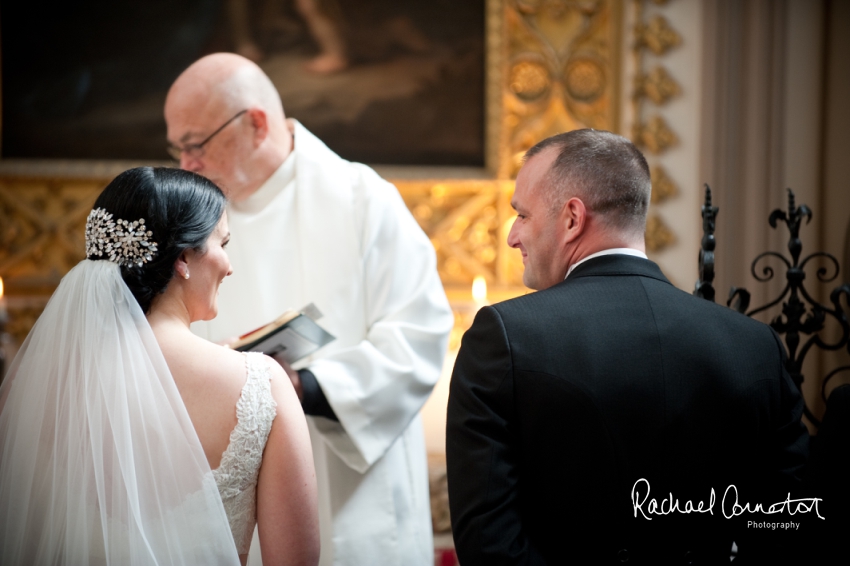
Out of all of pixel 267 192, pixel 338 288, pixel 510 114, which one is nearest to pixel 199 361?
pixel 338 288

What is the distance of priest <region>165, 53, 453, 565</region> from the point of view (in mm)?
2562

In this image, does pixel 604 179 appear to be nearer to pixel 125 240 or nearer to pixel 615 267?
pixel 615 267

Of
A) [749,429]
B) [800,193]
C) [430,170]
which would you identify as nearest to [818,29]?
[800,193]

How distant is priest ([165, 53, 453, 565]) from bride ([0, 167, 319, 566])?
32.3 inches

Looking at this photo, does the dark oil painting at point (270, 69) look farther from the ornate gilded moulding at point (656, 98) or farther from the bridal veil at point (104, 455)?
the bridal veil at point (104, 455)

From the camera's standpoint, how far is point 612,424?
5.22 ft

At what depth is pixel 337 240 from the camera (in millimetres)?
2764

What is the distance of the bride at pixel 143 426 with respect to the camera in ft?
5.26

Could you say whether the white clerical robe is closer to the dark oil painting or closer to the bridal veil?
the bridal veil

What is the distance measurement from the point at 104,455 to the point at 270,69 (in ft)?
11.5

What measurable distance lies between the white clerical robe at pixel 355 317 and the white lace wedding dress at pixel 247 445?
81 centimetres

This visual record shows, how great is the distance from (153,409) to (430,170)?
3405mm

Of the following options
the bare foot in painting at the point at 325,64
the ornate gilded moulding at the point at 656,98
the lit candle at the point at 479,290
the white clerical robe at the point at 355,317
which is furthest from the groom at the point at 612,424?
the bare foot in painting at the point at 325,64

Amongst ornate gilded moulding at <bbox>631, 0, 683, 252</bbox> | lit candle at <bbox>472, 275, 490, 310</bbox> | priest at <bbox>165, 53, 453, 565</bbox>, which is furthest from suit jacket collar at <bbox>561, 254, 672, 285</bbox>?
ornate gilded moulding at <bbox>631, 0, 683, 252</bbox>
